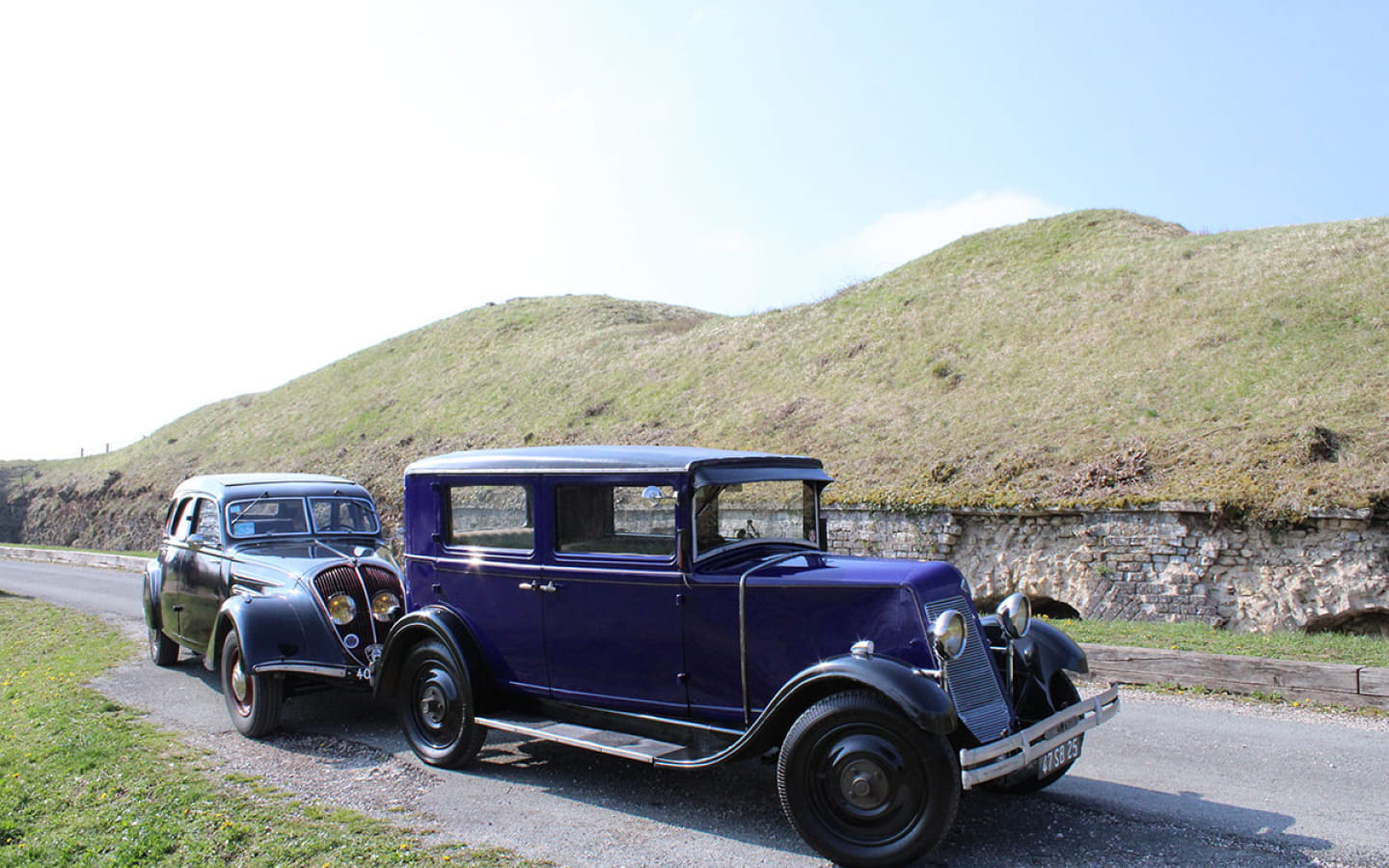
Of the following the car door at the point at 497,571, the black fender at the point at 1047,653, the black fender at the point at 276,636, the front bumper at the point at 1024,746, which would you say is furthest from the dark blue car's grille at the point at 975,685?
the black fender at the point at 276,636

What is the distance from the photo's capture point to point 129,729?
7055mm

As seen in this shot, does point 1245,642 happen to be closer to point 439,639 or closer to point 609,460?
point 609,460

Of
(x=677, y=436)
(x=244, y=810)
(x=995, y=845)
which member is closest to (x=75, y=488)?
(x=677, y=436)

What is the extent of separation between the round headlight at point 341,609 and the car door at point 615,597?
2.23m

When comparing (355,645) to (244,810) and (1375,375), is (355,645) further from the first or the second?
(1375,375)

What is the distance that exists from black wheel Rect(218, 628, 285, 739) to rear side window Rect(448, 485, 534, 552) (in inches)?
83.0

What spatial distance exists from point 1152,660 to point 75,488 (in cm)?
4419

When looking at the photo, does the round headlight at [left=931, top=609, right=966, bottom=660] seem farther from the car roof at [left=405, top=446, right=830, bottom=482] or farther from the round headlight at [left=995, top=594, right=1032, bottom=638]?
the car roof at [left=405, top=446, right=830, bottom=482]

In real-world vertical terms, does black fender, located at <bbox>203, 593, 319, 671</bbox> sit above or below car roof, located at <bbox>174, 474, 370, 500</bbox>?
below

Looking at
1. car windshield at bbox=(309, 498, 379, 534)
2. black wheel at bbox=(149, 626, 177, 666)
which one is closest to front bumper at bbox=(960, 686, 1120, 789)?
car windshield at bbox=(309, 498, 379, 534)

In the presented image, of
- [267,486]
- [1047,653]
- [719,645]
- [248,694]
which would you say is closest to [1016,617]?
[1047,653]

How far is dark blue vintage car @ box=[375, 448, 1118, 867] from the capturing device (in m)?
4.43

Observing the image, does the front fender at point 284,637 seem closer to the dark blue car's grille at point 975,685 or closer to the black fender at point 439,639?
the black fender at point 439,639

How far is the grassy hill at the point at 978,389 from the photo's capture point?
14797 millimetres
